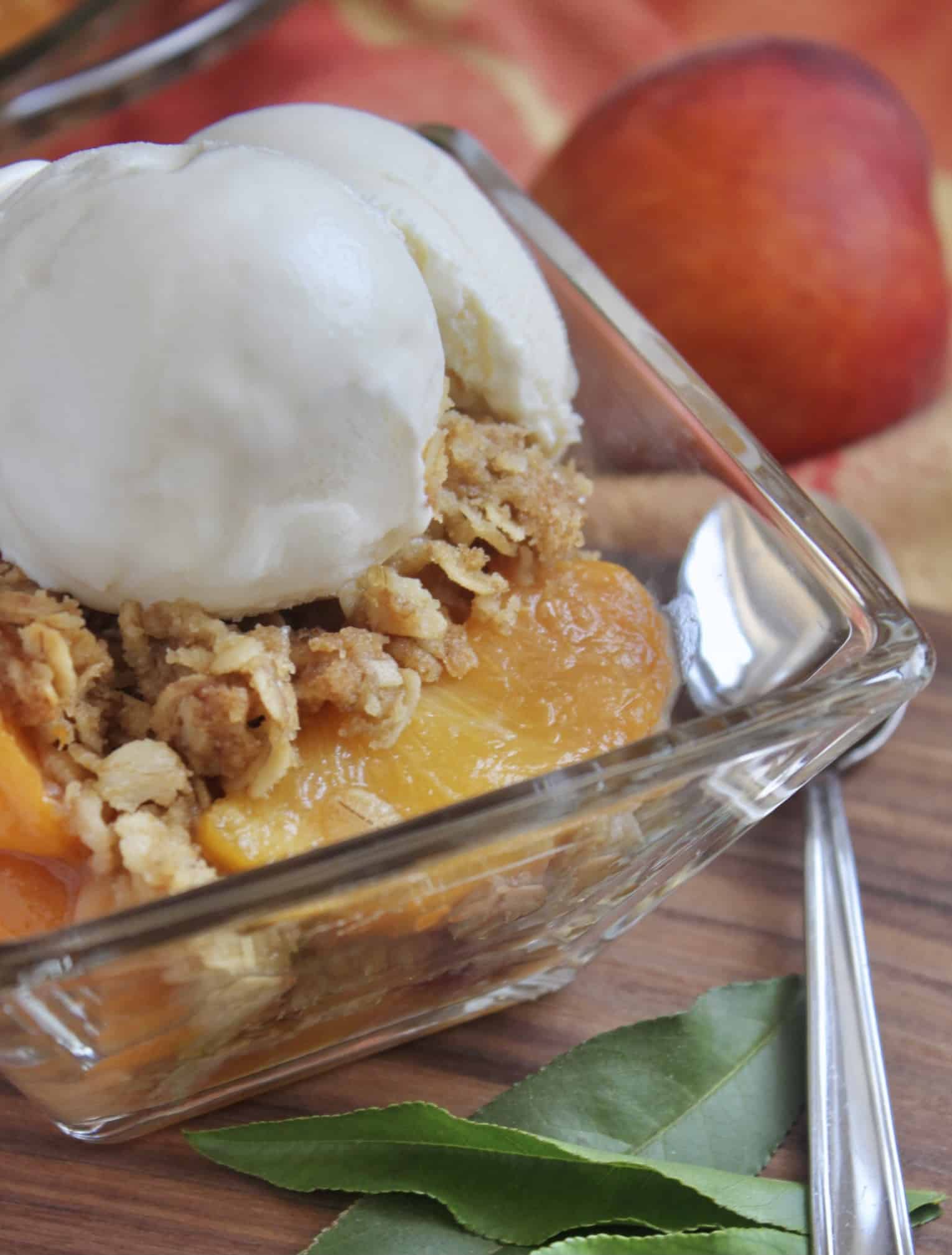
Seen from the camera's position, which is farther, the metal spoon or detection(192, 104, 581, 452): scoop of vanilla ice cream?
detection(192, 104, 581, 452): scoop of vanilla ice cream

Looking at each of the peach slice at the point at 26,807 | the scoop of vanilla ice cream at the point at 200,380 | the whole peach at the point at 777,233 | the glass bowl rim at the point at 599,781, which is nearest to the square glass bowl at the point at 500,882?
the glass bowl rim at the point at 599,781

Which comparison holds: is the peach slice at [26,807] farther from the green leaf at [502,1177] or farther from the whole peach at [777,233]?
the whole peach at [777,233]

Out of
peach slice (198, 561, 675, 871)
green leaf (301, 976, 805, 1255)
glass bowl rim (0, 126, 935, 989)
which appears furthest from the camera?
green leaf (301, 976, 805, 1255)

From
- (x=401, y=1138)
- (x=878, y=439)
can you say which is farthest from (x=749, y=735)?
(x=878, y=439)

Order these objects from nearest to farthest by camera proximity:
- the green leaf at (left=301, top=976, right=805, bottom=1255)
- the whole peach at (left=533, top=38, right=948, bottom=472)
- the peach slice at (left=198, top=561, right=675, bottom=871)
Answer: the peach slice at (left=198, top=561, right=675, bottom=871)
the green leaf at (left=301, top=976, right=805, bottom=1255)
the whole peach at (left=533, top=38, right=948, bottom=472)

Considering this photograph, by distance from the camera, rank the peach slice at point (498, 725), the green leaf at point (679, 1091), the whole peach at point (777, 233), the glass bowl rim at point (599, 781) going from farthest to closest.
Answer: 1. the whole peach at point (777, 233)
2. the green leaf at point (679, 1091)
3. the peach slice at point (498, 725)
4. the glass bowl rim at point (599, 781)

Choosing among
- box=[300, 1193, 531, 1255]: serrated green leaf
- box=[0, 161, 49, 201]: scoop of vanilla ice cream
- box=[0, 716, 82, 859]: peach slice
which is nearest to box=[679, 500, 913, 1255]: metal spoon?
box=[300, 1193, 531, 1255]: serrated green leaf

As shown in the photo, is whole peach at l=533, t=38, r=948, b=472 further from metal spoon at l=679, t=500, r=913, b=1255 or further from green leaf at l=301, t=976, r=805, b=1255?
green leaf at l=301, t=976, r=805, b=1255
